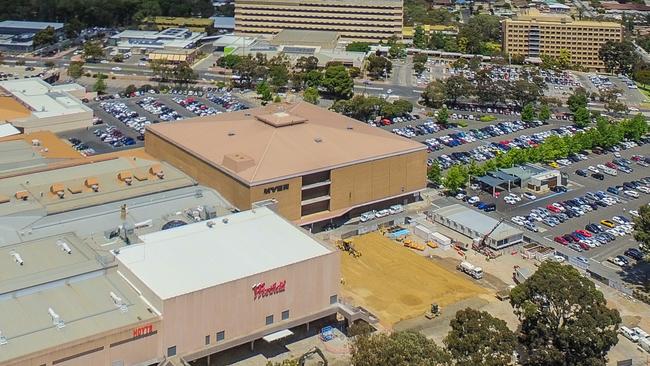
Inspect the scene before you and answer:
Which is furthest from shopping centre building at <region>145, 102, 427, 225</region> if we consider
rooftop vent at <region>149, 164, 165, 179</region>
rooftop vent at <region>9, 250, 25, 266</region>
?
rooftop vent at <region>9, 250, 25, 266</region>

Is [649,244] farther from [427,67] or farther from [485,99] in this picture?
[427,67]

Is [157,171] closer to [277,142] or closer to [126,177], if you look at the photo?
[126,177]

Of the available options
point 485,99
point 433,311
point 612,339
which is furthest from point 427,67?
point 612,339

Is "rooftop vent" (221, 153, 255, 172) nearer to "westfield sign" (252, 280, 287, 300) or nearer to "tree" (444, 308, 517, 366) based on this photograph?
"westfield sign" (252, 280, 287, 300)

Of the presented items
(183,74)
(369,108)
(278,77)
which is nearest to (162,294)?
(369,108)

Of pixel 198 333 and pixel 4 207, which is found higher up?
pixel 4 207
